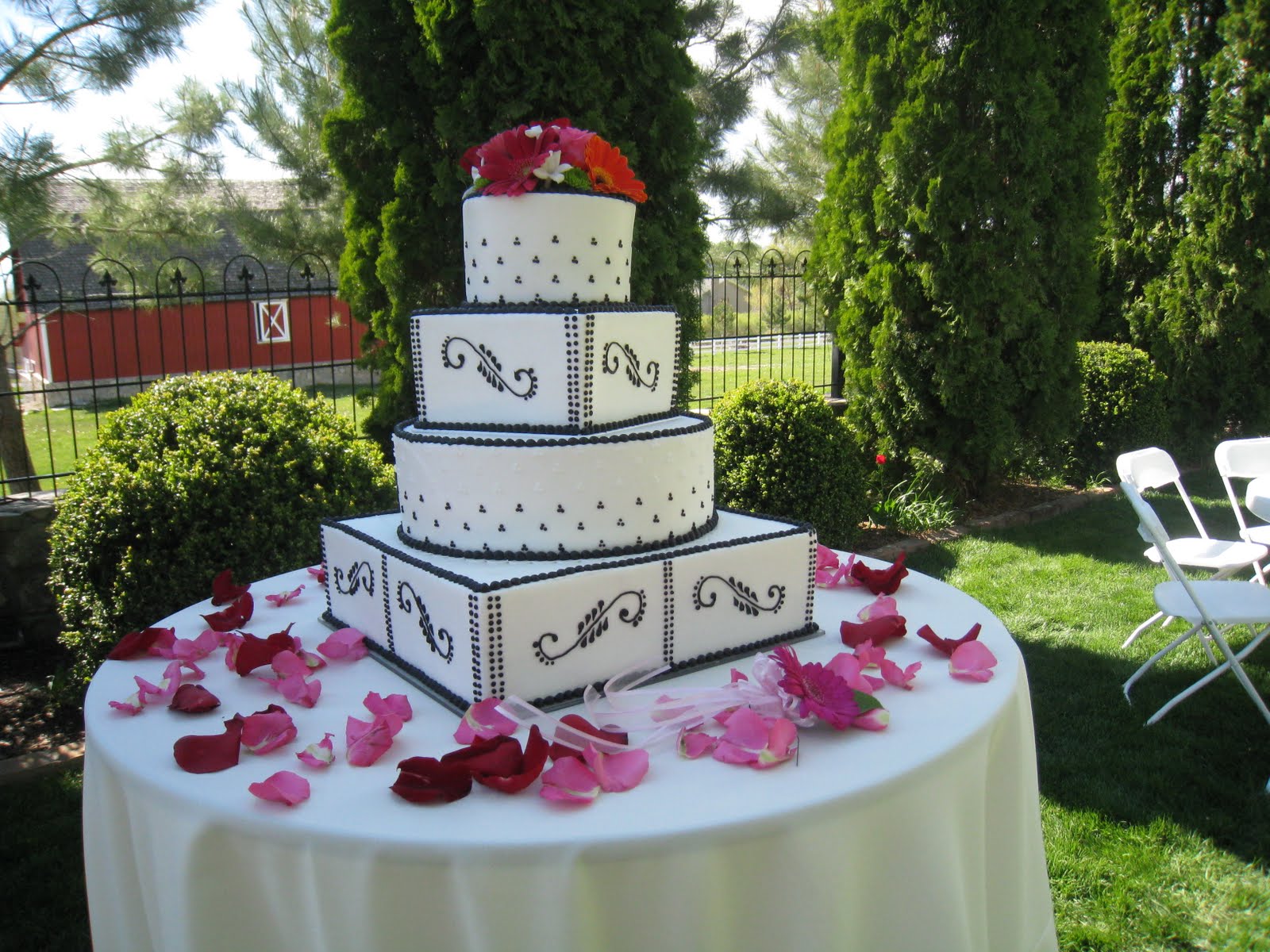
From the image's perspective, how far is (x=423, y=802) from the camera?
1552 mm

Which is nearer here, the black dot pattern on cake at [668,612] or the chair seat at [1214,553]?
the black dot pattern on cake at [668,612]

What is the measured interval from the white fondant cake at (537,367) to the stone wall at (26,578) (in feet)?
12.9

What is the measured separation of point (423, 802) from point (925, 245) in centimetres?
663

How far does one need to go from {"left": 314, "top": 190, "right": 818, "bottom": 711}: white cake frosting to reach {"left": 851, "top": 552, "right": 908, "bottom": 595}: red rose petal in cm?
45

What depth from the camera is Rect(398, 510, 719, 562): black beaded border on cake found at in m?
2.13

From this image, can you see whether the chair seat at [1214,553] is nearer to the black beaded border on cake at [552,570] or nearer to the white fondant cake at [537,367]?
the black beaded border on cake at [552,570]

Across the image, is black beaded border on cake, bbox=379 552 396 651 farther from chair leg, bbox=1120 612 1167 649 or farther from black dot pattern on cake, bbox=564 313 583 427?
chair leg, bbox=1120 612 1167 649

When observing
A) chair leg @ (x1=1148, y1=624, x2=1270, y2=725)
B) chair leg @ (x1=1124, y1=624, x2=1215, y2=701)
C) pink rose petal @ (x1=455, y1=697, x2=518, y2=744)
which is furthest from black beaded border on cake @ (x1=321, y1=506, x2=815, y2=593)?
chair leg @ (x1=1124, y1=624, x2=1215, y2=701)

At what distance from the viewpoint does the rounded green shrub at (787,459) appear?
5945mm

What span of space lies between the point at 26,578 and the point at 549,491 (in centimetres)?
440

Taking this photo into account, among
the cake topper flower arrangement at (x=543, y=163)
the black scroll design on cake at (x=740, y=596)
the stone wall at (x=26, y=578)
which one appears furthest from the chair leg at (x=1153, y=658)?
the stone wall at (x=26, y=578)

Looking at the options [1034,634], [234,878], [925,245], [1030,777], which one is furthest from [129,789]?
[925,245]

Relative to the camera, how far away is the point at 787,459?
19.6ft

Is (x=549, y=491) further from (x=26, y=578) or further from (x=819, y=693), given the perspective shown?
(x=26, y=578)
